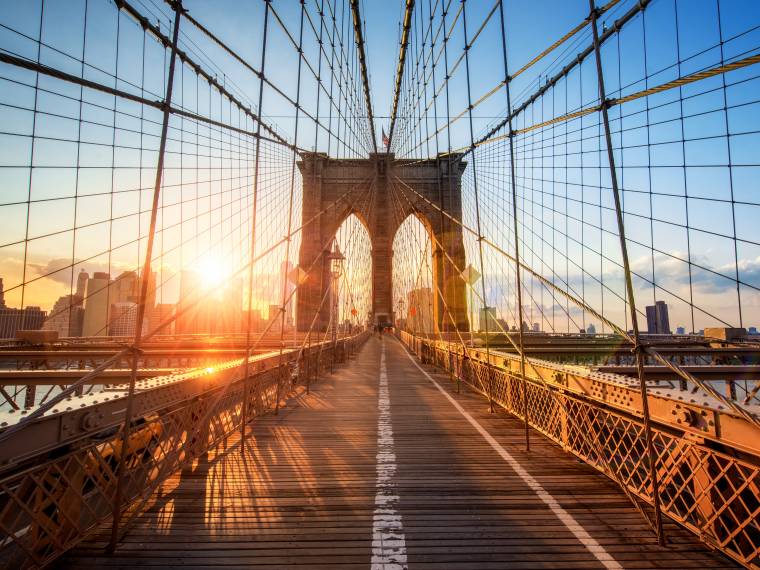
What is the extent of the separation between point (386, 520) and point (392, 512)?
0.45 feet

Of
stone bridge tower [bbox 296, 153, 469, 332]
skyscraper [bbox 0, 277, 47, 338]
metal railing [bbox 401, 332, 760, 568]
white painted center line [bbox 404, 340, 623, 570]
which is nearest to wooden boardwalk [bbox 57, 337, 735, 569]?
Answer: white painted center line [bbox 404, 340, 623, 570]

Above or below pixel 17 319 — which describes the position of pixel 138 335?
below

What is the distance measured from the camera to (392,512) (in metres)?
3.00

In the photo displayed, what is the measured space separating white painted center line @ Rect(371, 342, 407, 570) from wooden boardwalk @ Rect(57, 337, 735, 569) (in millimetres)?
12

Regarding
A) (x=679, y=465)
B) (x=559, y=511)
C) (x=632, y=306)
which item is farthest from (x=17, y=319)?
(x=679, y=465)

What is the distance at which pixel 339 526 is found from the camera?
2.80m

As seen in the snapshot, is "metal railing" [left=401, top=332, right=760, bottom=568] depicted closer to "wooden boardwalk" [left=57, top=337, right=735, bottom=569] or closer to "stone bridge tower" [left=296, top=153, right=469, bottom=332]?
"wooden boardwalk" [left=57, top=337, right=735, bottom=569]

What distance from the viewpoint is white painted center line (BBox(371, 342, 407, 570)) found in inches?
94.0

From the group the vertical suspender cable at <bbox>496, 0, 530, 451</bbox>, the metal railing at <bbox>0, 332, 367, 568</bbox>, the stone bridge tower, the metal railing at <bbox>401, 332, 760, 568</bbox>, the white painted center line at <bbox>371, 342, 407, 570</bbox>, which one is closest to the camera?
the metal railing at <bbox>0, 332, 367, 568</bbox>

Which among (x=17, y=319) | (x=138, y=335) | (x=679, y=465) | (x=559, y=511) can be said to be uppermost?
(x=17, y=319)

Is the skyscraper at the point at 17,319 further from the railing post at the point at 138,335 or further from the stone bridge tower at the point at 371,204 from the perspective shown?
the stone bridge tower at the point at 371,204

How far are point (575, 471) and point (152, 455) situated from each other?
4039mm

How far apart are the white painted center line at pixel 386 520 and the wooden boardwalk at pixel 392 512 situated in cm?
1

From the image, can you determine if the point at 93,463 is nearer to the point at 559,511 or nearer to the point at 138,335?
the point at 138,335
